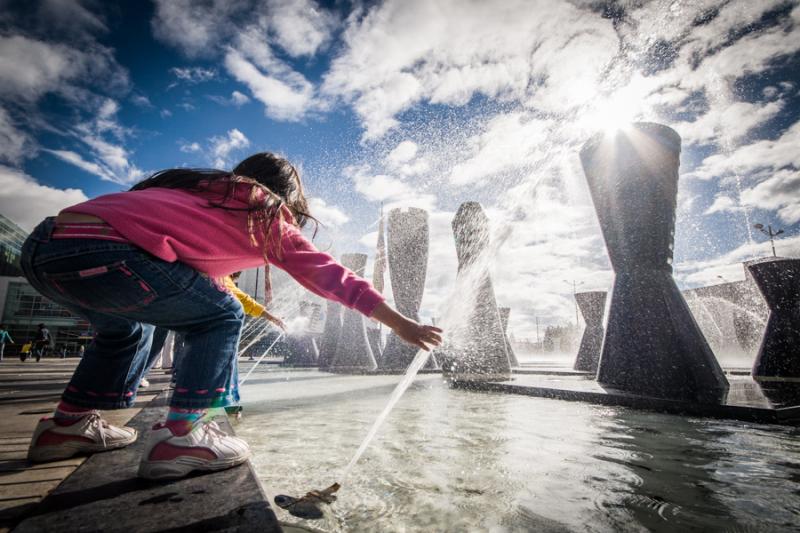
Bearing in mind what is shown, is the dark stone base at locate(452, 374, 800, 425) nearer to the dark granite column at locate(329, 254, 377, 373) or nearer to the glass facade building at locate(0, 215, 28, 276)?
the dark granite column at locate(329, 254, 377, 373)

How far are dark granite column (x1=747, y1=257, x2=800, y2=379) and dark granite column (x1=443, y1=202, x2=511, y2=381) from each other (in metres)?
4.79

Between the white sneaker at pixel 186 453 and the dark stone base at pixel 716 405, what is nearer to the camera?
the white sneaker at pixel 186 453

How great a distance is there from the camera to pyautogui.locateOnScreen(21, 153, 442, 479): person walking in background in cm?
132

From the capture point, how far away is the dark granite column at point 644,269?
4.76 m

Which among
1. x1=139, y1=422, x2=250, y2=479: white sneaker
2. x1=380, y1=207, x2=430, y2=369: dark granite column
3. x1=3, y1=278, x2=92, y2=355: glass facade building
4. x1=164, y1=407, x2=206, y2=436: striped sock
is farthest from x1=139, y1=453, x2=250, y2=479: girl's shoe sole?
x1=3, y1=278, x2=92, y2=355: glass facade building

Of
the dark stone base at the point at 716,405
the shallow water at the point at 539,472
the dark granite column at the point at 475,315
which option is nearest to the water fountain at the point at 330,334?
the dark granite column at the point at 475,315

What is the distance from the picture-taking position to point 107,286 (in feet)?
4.40

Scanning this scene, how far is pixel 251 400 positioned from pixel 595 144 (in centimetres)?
692

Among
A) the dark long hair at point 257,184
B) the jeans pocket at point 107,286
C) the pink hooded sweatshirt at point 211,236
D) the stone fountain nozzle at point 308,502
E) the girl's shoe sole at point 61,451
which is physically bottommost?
the stone fountain nozzle at point 308,502

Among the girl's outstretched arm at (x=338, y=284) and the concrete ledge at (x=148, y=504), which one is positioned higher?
the girl's outstretched arm at (x=338, y=284)

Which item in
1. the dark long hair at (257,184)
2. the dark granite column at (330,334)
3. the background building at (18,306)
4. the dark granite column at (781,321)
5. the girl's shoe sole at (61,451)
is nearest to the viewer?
the dark long hair at (257,184)

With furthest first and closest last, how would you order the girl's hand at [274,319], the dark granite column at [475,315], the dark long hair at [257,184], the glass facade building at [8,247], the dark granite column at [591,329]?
the glass facade building at [8,247] < the dark granite column at [591,329] < the dark granite column at [475,315] < the girl's hand at [274,319] < the dark long hair at [257,184]

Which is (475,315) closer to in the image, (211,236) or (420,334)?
(420,334)

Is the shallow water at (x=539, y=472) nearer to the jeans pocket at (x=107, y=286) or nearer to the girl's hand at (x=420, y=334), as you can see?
the girl's hand at (x=420, y=334)
